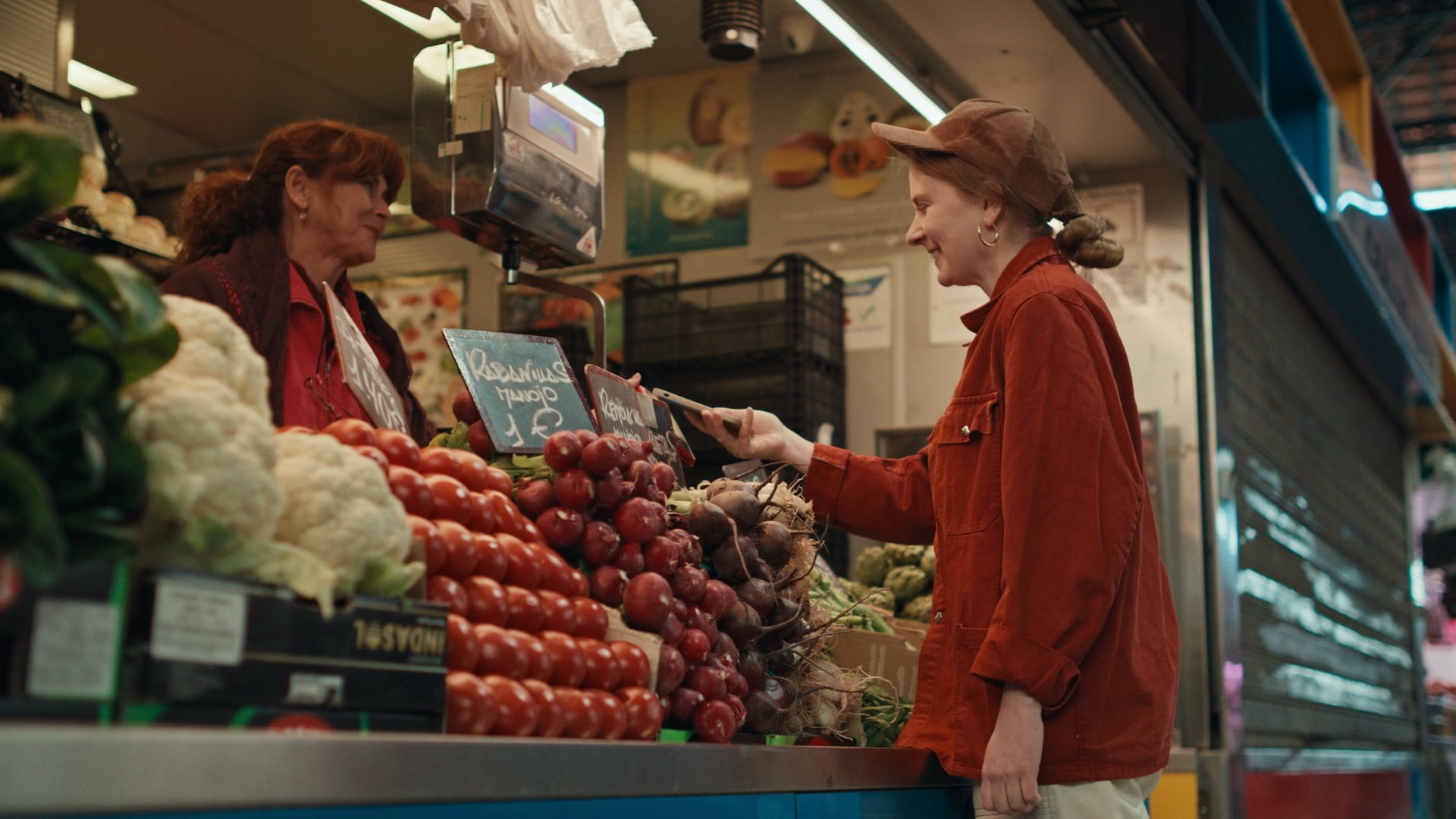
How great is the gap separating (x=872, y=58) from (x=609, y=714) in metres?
2.59

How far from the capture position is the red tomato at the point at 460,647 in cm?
143

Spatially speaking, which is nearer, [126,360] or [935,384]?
[126,360]

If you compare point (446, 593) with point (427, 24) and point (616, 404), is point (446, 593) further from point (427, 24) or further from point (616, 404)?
point (427, 24)

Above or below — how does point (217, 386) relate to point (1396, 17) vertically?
below

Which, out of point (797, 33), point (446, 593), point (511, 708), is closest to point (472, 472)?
point (446, 593)

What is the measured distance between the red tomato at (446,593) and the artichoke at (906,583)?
2452mm

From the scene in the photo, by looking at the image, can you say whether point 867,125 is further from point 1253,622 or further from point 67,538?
point 67,538

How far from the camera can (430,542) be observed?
149 cm

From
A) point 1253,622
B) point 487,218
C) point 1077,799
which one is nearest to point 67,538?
point 1077,799

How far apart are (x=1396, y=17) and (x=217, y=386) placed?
13043 mm

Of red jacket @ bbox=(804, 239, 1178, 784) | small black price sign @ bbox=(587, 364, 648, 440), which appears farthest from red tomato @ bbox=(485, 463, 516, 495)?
red jacket @ bbox=(804, 239, 1178, 784)

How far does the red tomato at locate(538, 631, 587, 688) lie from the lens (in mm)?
1589

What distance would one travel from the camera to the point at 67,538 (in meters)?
1.00

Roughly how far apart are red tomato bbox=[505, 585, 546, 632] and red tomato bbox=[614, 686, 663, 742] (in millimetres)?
140
